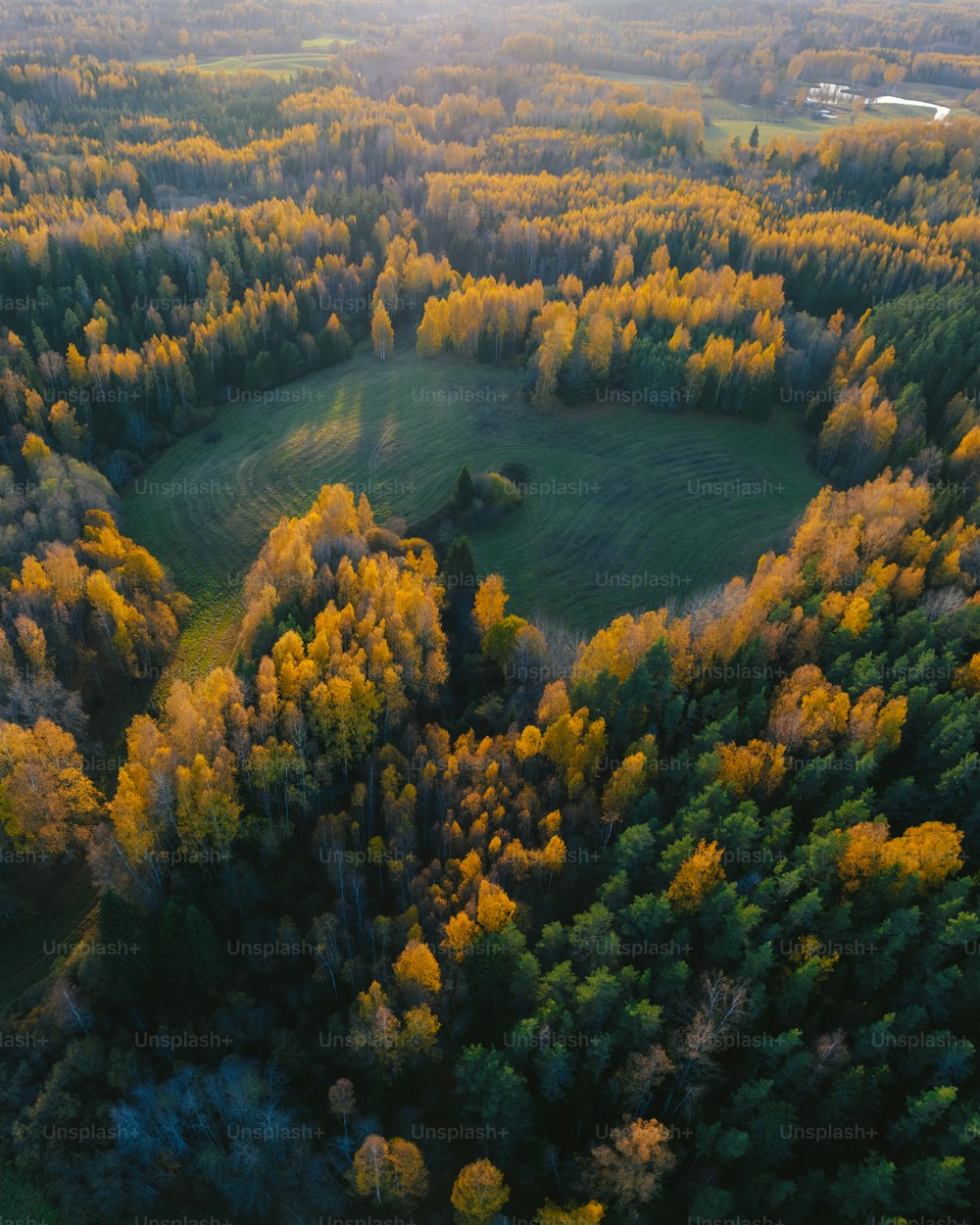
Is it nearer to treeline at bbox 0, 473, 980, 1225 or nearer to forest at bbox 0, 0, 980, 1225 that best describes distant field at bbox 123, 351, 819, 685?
forest at bbox 0, 0, 980, 1225

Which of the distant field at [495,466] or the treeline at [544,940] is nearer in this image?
the treeline at [544,940]

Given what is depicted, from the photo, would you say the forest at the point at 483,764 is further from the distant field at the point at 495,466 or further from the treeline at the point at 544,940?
the distant field at the point at 495,466

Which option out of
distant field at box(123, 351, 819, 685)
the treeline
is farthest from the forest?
distant field at box(123, 351, 819, 685)

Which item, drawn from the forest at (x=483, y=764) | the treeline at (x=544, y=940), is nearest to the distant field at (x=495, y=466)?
the forest at (x=483, y=764)

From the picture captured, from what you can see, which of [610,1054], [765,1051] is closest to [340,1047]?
[610,1054]

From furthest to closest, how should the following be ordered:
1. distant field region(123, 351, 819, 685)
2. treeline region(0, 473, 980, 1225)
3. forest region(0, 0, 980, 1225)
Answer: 1. distant field region(123, 351, 819, 685)
2. forest region(0, 0, 980, 1225)
3. treeline region(0, 473, 980, 1225)
